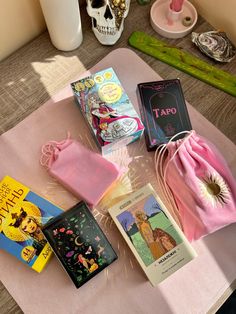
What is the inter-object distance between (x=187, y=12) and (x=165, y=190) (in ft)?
1.61

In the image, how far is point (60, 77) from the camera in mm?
828

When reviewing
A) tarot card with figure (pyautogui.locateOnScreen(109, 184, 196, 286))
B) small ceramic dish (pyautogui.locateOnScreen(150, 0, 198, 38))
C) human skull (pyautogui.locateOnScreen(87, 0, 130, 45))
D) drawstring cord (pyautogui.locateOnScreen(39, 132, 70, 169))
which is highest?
human skull (pyautogui.locateOnScreen(87, 0, 130, 45))

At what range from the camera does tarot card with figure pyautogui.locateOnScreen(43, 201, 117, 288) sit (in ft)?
2.06

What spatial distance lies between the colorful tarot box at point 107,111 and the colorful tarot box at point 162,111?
38 mm

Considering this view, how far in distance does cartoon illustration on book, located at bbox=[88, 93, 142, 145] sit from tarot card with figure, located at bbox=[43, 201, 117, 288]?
16cm

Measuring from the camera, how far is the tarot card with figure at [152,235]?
0.64 metres

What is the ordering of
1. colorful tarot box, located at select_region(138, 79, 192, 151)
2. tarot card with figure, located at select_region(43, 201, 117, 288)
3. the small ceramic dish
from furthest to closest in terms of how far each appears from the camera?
the small ceramic dish < colorful tarot box, located at select_region(138, 79, 192, 151) < tarot card with figure, located at select_region(43, 201, 117, 288)

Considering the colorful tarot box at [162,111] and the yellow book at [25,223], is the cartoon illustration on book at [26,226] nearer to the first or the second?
the yellow book at [25,223]

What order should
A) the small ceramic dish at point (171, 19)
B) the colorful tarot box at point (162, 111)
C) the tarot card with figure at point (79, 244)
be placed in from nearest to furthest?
the tarot card with figure at point (79, 244) < the colorful tarot box at point (162, 111) < the small ceramic dish at point (171, 19)

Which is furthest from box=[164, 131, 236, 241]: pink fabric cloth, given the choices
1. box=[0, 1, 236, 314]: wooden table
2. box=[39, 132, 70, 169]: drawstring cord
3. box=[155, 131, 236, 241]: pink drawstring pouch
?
box=[39, 132, 70, 169]: drawstring cord

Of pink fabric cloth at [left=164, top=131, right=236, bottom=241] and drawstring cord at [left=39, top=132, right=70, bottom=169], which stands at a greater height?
drawstring cord at [left=39, top=132, right=70, bottom=169]

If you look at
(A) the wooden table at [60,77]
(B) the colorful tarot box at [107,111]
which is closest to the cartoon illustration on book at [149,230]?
(B) the colorful tarot box at [107,111]

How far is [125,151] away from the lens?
0.76 meters

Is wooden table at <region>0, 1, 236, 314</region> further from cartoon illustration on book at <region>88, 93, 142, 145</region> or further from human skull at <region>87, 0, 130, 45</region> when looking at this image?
cartoon illustration on book at <region>88, 93, 142, 145</region>
